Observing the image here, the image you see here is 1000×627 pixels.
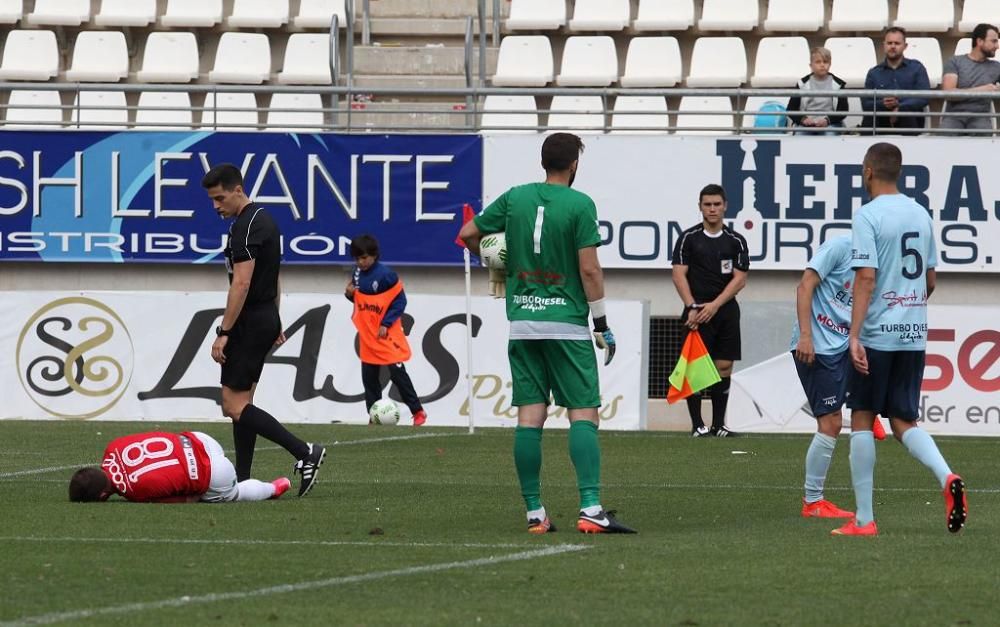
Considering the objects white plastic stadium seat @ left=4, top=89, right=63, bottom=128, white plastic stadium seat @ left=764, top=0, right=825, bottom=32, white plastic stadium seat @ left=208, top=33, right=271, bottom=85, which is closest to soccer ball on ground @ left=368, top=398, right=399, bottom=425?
white plastic stadium seat @ left=4, top=89, right=63, bottom=128

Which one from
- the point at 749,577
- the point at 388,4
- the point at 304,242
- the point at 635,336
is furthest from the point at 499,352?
the point at 749,577

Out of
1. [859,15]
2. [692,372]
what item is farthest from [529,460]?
[859,15]

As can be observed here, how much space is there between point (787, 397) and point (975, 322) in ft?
7.08

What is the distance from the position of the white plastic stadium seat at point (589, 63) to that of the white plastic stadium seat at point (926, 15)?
391cm

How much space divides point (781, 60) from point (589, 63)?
255 cm

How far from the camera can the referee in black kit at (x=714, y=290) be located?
18.0 metres

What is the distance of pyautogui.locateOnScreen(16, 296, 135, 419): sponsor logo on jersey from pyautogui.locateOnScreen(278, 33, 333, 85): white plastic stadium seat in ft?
17.2

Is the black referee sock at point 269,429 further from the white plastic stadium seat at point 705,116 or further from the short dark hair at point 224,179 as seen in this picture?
the white plastic stadium seat at point 705,116

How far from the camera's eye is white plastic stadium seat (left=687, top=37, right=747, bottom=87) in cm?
2394

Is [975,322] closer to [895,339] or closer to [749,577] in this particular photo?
[895,339]

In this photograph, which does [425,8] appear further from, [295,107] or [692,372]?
[692,372]

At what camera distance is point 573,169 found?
9.25 metres

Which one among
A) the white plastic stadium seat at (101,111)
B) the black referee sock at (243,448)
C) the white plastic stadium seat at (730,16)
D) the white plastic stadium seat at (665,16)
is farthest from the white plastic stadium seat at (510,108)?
the black referee sock at (243,448)

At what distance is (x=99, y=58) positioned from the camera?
24625 millimetres
